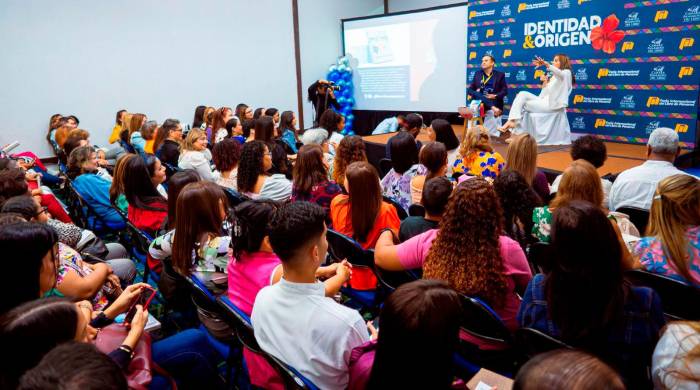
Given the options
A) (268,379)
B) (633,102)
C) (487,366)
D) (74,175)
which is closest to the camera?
(268,379)

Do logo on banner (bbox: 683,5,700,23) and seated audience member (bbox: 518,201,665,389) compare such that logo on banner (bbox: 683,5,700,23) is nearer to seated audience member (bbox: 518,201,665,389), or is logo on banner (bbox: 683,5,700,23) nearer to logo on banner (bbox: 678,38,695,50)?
logo on banner (bbox: 678,38,695,50)

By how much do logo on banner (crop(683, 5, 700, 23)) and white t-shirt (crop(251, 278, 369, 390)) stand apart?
6749 mm

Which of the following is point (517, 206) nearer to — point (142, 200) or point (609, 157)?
point (142, 200)

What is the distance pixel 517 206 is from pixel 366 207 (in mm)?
810

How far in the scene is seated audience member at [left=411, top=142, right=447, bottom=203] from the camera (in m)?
3.30

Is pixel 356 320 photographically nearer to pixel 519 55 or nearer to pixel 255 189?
pixel 255 189

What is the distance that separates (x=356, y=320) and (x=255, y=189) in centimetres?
244

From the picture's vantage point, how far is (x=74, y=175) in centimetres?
417

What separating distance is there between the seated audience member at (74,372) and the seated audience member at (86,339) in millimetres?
129

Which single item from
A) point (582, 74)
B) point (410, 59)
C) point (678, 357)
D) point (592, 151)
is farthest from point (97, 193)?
point (410, 59)

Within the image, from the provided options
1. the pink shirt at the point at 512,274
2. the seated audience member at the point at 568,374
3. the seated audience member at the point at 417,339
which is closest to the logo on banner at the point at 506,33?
the pink shirt at the point at 512,274

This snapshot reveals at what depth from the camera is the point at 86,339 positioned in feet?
4.64

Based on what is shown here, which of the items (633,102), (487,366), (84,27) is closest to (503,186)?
(487,366)

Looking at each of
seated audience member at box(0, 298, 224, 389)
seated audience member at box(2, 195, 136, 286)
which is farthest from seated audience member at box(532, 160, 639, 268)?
seated audience member at box(2, 195, 136, 286)
